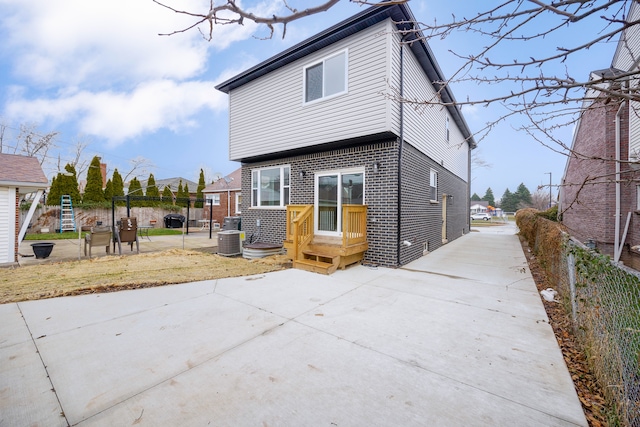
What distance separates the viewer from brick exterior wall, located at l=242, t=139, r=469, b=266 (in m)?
6.69

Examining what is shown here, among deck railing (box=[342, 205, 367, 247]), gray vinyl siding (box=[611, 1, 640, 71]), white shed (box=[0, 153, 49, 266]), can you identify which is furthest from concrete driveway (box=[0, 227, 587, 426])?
gray vinyl siding (box=[611, 1, 640, 71])

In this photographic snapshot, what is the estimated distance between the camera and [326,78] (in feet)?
24.3

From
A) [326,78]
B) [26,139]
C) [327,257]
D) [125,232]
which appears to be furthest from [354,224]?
[26,139]

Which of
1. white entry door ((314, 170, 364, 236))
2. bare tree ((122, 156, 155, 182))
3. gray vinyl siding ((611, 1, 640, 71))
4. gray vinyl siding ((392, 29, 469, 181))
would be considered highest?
bare tree ((122, 156, 155, 182))

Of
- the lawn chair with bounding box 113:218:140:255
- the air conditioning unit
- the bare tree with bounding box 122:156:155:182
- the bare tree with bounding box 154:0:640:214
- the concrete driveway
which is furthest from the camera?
the bare tree with bounding box 122:156:155:182

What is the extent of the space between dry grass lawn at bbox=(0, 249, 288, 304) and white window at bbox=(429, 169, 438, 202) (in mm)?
5661

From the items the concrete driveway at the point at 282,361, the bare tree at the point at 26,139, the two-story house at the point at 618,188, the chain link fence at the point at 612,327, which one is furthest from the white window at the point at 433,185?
the bare tree at the point at 26,139

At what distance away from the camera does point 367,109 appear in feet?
21.3

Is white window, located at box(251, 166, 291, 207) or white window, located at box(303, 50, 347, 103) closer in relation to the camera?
white window, located at box(303, 50, 347, 103)

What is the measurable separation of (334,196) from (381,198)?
4.66 ft

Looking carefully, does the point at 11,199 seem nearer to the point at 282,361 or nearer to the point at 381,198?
the point at 282,361

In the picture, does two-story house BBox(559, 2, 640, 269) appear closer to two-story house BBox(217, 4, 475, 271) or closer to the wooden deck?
two-story house BBox(217, 4, 475, 271)

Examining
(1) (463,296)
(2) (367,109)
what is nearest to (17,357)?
(1) (463,296)

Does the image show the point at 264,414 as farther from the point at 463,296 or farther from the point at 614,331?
the point at 463,296
